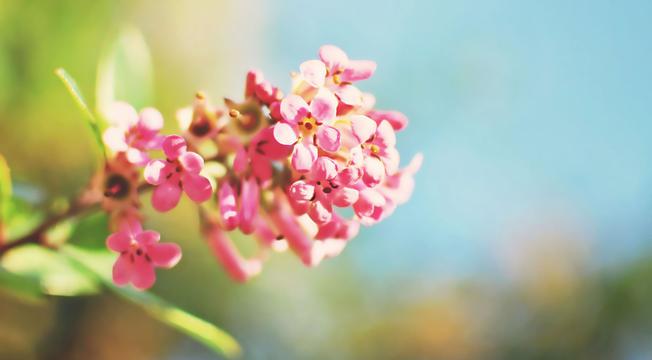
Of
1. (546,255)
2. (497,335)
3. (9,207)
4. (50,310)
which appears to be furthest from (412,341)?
(9,207)

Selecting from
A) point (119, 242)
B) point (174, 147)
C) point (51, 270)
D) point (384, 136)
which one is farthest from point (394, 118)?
point (51, 270)

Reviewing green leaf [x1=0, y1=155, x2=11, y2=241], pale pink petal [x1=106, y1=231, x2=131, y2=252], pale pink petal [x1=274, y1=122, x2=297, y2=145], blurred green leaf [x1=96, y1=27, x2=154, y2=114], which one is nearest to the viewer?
pale pink petal [x1=274, y1=122, x2=297, y2=145]

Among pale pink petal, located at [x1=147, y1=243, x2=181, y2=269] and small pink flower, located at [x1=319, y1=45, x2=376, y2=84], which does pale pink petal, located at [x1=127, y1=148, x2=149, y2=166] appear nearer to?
pale pink petal, located at [x1=147, y1=243, x2=181, y2=269]

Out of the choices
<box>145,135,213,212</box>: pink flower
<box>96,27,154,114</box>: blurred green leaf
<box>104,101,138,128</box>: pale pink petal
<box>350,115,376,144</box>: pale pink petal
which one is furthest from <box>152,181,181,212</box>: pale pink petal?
<box>96,27,154,114</box>: blurred green leaf

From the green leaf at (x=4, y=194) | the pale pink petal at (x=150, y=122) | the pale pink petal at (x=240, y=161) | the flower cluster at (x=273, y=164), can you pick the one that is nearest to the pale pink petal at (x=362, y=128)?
the flower cluster at (x=273, y=164)

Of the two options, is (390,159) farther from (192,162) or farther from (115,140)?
(115,140)

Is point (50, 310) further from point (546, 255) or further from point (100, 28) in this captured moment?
point (546, 255)
